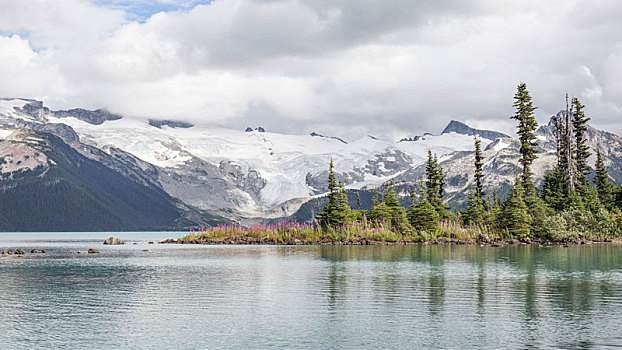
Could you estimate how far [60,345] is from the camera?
3444cm

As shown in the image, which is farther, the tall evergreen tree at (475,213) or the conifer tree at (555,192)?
the tall evergreen tree at (475,213)

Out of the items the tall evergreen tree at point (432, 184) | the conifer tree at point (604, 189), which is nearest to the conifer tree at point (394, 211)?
the tall evergreen tree at point (432, 184)

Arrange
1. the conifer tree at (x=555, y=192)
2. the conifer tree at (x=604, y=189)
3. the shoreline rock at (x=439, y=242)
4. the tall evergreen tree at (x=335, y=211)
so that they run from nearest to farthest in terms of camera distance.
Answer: the shoreline rock at (x=439, y=242) < the conifer tree at (x=555, y=192) < the tall evergreen tree at (x=335, y=211) < the conifer tree at (x=604, y=189)

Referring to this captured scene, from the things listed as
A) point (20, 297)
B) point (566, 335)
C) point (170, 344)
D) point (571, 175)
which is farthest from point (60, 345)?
point (571, 175)

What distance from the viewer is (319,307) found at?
4597 centimetres

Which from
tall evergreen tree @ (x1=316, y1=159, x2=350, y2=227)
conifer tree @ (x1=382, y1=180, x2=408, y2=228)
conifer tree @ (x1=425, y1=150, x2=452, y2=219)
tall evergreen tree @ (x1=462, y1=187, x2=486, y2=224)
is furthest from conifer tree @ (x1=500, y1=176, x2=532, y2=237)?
tall evergreen tree @ (x1=316, y1=159, x2=350, y2=227)

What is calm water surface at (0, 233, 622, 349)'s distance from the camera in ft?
116

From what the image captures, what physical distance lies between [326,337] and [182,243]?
452ft

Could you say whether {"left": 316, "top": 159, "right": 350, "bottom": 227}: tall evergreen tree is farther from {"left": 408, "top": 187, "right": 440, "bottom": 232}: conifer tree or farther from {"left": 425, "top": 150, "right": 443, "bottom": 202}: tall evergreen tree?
{"left": 425, "top": 150, "right": 443, "bottom": 202}: tall evergreen tree

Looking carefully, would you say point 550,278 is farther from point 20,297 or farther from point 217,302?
point 20,297

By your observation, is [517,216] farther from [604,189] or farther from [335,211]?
[335,211]

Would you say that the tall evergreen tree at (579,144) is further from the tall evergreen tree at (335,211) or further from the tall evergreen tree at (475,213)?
the tall evergreen tree at (335,211)

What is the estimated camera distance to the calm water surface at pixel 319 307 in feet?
116

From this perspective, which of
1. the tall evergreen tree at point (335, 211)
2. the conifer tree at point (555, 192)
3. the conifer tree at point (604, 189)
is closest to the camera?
the conifer tree at point (555, 192)
